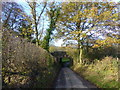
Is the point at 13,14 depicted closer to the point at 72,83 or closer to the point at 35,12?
the point at 35,12

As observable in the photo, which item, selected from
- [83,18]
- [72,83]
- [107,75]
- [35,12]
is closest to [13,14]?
[35,12]

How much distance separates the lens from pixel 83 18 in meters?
15.9

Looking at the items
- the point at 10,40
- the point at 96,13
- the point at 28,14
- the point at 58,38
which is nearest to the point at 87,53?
the point at 58,38

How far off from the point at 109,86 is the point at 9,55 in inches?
261

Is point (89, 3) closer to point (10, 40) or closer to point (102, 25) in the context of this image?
point (102, 25)

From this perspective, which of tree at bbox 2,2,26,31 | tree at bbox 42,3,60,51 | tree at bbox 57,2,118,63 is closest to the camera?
tree at bbox 2,2,26,31

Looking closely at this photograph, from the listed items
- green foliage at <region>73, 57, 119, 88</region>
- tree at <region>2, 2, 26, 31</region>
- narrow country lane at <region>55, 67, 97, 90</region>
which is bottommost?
narrow country lane at <region>55, 67, 97, 90</region>

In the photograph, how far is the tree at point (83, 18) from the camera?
46.2ft

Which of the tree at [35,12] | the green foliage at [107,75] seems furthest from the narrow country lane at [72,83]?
the tree at [35,12]

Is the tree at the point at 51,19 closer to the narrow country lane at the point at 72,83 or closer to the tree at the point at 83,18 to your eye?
the tree at the point at 83,18

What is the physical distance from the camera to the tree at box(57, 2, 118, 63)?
14.1 m

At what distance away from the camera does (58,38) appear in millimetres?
18516

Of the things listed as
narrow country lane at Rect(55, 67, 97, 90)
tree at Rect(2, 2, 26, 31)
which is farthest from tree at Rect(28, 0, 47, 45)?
narrow country lane at Rect(55, 67, 97, 90)

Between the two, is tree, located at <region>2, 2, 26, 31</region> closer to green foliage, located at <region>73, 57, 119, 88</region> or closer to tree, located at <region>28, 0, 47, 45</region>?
tree, located at <region>28, 0, 47, 45</region>
